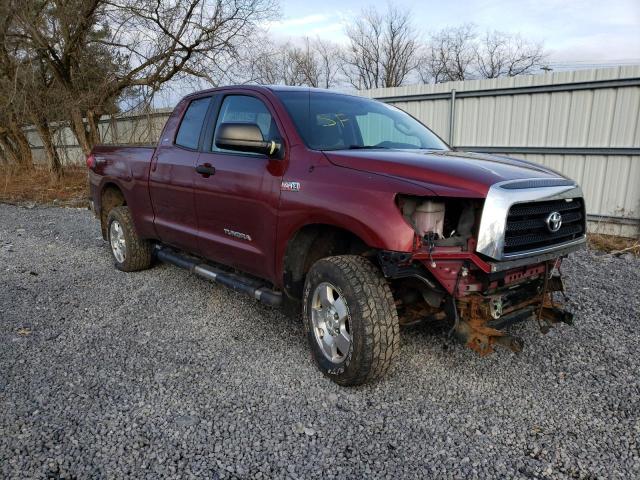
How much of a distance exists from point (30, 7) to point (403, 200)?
13676 millimetres

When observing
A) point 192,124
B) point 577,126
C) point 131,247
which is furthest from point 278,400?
point 577,126

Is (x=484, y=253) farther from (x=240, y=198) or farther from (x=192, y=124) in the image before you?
(x=192, y=124)

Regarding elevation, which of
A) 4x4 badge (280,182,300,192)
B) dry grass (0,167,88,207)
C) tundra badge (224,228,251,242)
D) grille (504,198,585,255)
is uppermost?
4x4 badge (280,182,300,192)

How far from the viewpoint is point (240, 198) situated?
3824 millimetres

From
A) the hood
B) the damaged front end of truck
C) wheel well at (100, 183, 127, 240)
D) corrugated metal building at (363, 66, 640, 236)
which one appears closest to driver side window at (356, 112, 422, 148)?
the hood

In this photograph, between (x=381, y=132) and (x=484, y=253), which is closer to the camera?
(x=484, y=253)

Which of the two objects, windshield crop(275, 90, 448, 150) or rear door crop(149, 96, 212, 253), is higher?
windshield crop(275, 90, 448, 150)

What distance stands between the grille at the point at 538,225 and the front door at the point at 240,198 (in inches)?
62.3

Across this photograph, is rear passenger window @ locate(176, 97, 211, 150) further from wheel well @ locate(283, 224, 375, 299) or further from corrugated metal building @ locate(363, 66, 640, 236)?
Result: corrugated metal building @ locate(363, 66, 640, 236)

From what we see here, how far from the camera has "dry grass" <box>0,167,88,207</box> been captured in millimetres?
12562

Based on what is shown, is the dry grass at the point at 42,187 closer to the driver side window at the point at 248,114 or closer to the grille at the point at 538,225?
the driver side window at the point at 248,114

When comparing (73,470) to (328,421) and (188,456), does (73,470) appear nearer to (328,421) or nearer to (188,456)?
(188,456)

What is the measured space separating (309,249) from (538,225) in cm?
Result: 153

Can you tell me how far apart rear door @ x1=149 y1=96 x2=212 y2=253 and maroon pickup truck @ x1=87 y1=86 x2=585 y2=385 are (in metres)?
0.02
